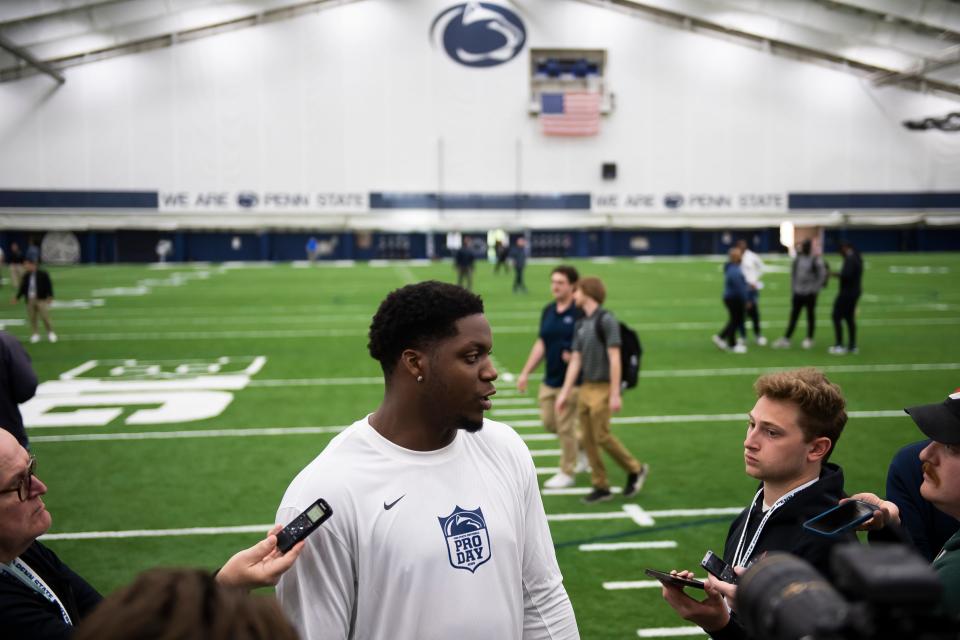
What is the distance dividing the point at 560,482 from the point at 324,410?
180 inches

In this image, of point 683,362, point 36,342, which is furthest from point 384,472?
point 36,342

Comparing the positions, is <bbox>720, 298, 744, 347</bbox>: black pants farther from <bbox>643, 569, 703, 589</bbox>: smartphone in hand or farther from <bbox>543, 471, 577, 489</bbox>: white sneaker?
<bbox>643, 569, 703, 589</bbox>: smartphone in hand

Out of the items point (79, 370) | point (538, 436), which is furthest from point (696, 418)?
point (79, 370)

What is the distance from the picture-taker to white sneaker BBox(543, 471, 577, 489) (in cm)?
891

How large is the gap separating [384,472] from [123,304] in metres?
26.6

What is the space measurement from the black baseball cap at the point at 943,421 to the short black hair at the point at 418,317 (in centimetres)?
155

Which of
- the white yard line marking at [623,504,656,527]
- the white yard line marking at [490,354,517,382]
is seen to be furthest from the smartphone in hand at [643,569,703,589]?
the white yard line marking at [490,354,517,382]

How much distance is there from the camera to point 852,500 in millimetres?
2852

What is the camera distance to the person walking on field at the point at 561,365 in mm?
8938

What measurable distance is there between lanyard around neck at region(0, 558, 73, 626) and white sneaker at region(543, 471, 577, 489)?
6467 millimetres

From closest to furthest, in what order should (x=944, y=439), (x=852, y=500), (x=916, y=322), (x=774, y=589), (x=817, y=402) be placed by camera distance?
(x=774, y=589), (x=852, y=500), (x=944, y=439), (x=817, y=402), (x=916, y=322)

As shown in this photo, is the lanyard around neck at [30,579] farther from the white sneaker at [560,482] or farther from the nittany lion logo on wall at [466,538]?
the white sneaker at [560,482]

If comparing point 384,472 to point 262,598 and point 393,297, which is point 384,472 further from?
point 262,598

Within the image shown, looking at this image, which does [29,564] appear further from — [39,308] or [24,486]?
[39,308]
